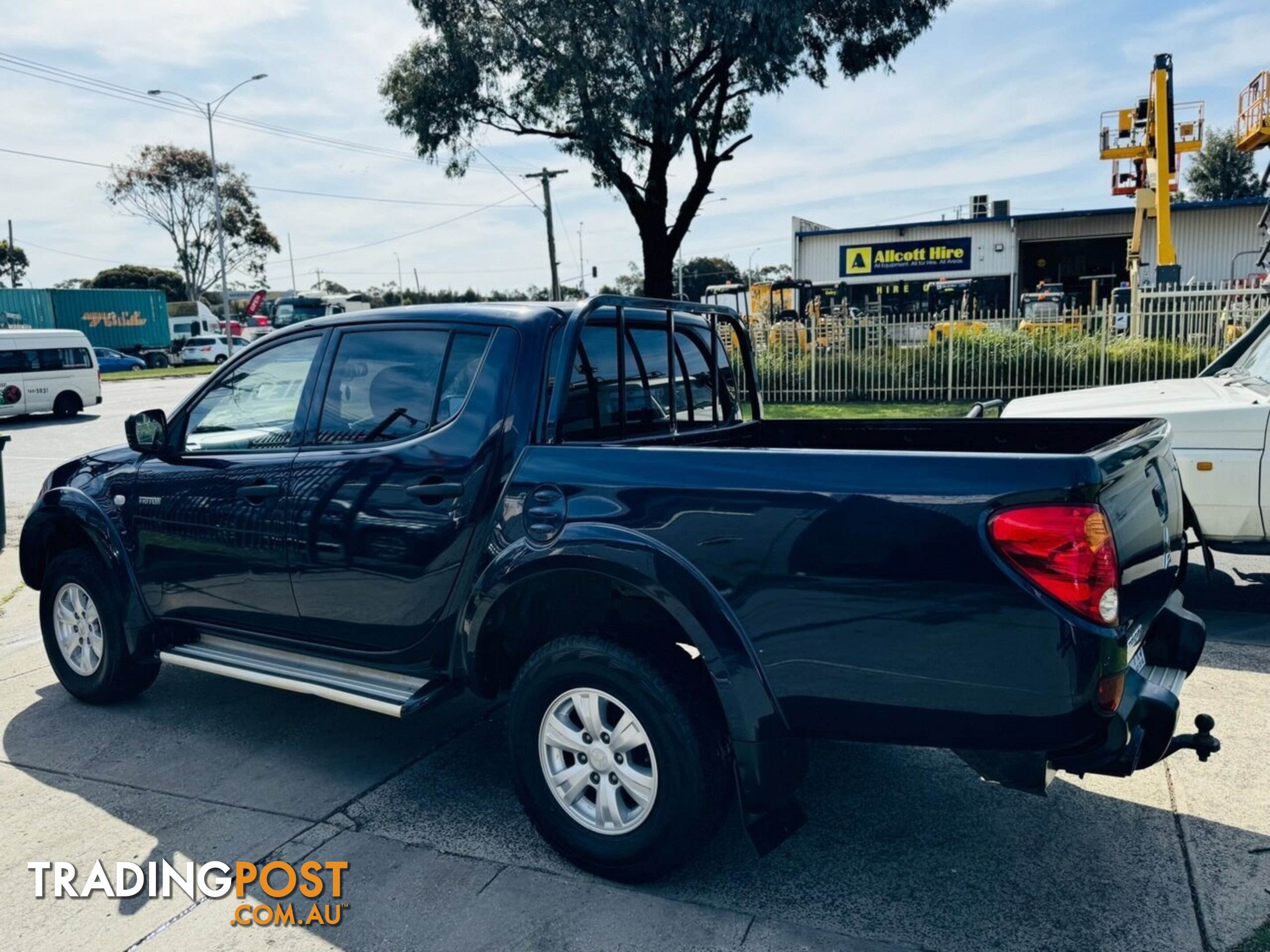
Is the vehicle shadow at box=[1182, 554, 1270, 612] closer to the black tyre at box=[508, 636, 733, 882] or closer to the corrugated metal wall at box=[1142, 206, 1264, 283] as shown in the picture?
the black tyre at box=[508, 636, 733, 882]

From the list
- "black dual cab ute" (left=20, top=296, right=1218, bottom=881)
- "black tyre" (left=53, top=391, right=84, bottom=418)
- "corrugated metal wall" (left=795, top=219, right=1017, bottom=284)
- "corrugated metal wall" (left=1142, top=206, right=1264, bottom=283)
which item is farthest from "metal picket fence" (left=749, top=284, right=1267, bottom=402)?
"corrugated metal wall" (left=1142, top=206, right=1264, bottom=283)

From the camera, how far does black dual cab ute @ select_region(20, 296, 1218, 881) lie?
2545mm

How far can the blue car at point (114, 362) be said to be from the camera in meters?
44.3

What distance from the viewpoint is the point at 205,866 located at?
334 cm

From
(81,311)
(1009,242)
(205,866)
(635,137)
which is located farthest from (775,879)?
(81,311)

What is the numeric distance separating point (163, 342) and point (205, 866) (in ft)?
180

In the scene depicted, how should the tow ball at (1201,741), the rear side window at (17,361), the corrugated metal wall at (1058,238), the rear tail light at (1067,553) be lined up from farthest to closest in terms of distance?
the corrugated metal wall at (1058,238)
the rear side window at (17,361)
the tow ball at (1201,741)
the rear tail light at (1067,553)

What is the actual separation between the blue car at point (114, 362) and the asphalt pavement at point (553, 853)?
44971mm

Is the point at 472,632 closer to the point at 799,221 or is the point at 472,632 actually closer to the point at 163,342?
the point at 799,221

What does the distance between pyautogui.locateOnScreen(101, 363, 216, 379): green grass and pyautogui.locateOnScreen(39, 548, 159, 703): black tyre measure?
116ft

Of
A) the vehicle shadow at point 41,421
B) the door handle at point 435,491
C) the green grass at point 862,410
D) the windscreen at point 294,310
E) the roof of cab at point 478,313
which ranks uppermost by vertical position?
the windscreen at point 294,310

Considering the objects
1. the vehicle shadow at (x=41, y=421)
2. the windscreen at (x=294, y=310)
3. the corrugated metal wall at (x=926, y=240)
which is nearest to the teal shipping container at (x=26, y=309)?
the windscreen at (x=294, y=310)

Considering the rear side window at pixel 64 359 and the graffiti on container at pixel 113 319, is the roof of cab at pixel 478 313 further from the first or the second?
the graffiti on container at pixel 113 319

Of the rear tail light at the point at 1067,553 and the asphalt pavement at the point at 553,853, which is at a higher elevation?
the rear tail light at the point at 1067,553
